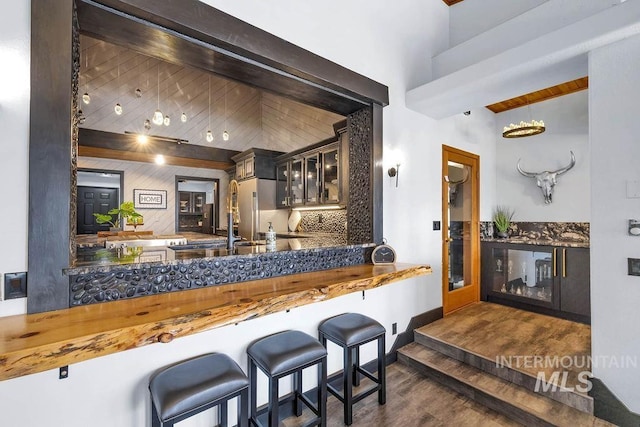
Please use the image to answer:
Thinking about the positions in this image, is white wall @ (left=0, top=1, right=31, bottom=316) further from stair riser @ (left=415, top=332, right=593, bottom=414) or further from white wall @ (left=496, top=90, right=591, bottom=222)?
white wall @ (left=496, top=90, right=591, bottom=222)

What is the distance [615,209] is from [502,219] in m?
2.67

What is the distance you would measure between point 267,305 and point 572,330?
3622 mm

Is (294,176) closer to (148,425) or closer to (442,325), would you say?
(442,325)

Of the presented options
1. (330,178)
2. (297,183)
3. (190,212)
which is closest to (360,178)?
(330,178)

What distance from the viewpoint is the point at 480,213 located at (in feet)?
14.2

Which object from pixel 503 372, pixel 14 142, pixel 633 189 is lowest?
pixel 503 372

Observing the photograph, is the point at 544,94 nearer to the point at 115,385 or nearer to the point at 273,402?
the point at 273,402

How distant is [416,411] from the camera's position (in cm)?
215

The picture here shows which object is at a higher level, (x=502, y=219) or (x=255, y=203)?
(x=255, y=203)

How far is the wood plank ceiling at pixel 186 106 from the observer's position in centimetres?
466

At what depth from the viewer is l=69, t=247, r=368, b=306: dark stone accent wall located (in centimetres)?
139

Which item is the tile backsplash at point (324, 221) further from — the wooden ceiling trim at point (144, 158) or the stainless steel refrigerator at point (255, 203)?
the wooden ceiling trim at point (144, 158)

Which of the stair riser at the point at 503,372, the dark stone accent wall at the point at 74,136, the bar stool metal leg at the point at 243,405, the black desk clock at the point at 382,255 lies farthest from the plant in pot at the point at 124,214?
the stair riser at the point at 503,372

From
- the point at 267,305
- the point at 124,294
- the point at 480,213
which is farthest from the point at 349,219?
the point at 480,213
